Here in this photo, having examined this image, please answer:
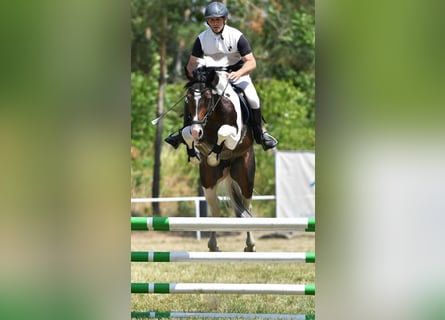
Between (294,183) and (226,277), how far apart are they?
18.9 ft

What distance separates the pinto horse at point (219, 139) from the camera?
4.82 metres

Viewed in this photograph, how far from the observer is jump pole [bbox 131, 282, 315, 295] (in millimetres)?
3904

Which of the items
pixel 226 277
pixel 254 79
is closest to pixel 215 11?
pixel 226 277

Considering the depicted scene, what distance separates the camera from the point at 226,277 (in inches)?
254

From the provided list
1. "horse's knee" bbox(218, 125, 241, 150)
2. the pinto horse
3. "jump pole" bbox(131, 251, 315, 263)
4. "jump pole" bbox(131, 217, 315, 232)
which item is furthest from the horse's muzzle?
"jump pole" bbox(131, 217, 315, 232)

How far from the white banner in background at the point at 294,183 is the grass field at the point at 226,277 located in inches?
30.4

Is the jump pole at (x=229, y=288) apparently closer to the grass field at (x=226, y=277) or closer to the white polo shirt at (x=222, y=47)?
the grass field at (x=226, y=277)

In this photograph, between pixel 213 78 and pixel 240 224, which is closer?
pixel 240 224

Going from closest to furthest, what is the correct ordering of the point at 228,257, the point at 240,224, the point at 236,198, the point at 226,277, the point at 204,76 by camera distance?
1. the point at 240,224
2. the point at 228,257
3. the point at 204,76
4. the point at 236,198
5. the point at 226,277

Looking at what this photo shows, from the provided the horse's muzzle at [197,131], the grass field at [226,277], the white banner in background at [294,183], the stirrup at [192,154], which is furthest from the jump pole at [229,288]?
the white banner in background at [294,183]

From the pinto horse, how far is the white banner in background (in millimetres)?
6531

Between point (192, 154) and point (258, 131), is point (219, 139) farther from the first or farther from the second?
point (258, 131)
